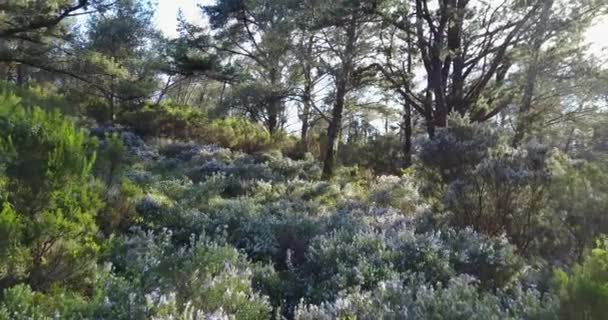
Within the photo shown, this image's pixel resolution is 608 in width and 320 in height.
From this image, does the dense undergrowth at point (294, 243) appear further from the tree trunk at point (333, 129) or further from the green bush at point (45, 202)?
the tree trunk at point (333, 129)

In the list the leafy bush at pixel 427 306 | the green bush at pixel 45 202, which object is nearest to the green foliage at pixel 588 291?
the leafy bush at pixel 427 306

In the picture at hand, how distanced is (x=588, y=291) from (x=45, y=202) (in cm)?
337

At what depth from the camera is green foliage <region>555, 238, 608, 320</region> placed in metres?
2.26

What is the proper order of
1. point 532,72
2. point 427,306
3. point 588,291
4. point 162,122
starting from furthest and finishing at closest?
point 162,122, point 532,72, point 427,306, point 588,291

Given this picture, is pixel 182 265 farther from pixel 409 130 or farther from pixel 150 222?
pixel 409 130

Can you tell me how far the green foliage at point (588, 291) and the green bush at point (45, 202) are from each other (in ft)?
10.0

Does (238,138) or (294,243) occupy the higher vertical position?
(238,138)

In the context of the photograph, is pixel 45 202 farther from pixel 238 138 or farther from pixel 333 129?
pixel 238 138

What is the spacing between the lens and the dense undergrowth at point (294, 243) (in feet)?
10.1

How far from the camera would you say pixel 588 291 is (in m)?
2.30

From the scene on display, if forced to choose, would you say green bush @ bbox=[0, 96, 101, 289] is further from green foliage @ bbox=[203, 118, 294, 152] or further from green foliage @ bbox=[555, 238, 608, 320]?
green foliage @ bbox=[203, 118, 294, 152]

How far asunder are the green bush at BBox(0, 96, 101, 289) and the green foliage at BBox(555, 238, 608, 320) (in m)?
3.06

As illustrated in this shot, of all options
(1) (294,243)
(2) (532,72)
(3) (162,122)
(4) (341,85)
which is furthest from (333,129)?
(1) (294,243)

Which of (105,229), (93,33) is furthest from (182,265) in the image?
(93,33)
